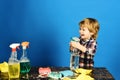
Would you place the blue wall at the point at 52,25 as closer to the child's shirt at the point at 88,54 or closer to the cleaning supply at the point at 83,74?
the child's shirt at the point at 88,54

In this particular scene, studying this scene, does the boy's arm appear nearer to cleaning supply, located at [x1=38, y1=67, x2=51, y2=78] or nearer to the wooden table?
the wooden table

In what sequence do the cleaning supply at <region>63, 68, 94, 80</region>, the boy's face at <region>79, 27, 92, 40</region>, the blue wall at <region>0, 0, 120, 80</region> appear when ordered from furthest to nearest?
the blue wall at <region>0, 0, 120, 80</region>
the boy's face at <region>79, 27, 92, 40</region>
the cleaning supply at <region>63, 68, 94, 80</region>

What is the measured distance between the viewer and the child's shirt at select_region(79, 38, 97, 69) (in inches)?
66.6

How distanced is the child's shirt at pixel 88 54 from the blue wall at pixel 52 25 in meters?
0.41

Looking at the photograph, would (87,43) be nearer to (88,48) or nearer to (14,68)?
(88,48)

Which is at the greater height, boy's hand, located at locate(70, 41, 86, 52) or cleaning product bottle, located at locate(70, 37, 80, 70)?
boy's hand, located at locate(70, 41, 86, 52)

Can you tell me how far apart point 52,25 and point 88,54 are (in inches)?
19.8

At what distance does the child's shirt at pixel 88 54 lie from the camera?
1692mm

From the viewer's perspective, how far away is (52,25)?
2.12 meters

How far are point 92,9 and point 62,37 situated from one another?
0.31 m

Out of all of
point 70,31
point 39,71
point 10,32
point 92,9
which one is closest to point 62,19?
point 70,31

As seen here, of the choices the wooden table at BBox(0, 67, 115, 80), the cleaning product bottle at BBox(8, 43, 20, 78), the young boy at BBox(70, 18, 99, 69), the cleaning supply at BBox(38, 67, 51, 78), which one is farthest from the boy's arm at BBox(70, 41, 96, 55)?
the cleaning product bottle at BBox(8, 43, 20, 78)

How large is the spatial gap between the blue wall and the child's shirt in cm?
41

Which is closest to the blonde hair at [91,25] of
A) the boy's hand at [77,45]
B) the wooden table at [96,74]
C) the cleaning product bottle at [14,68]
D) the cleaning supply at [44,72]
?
the boy's hand at [77,45]
